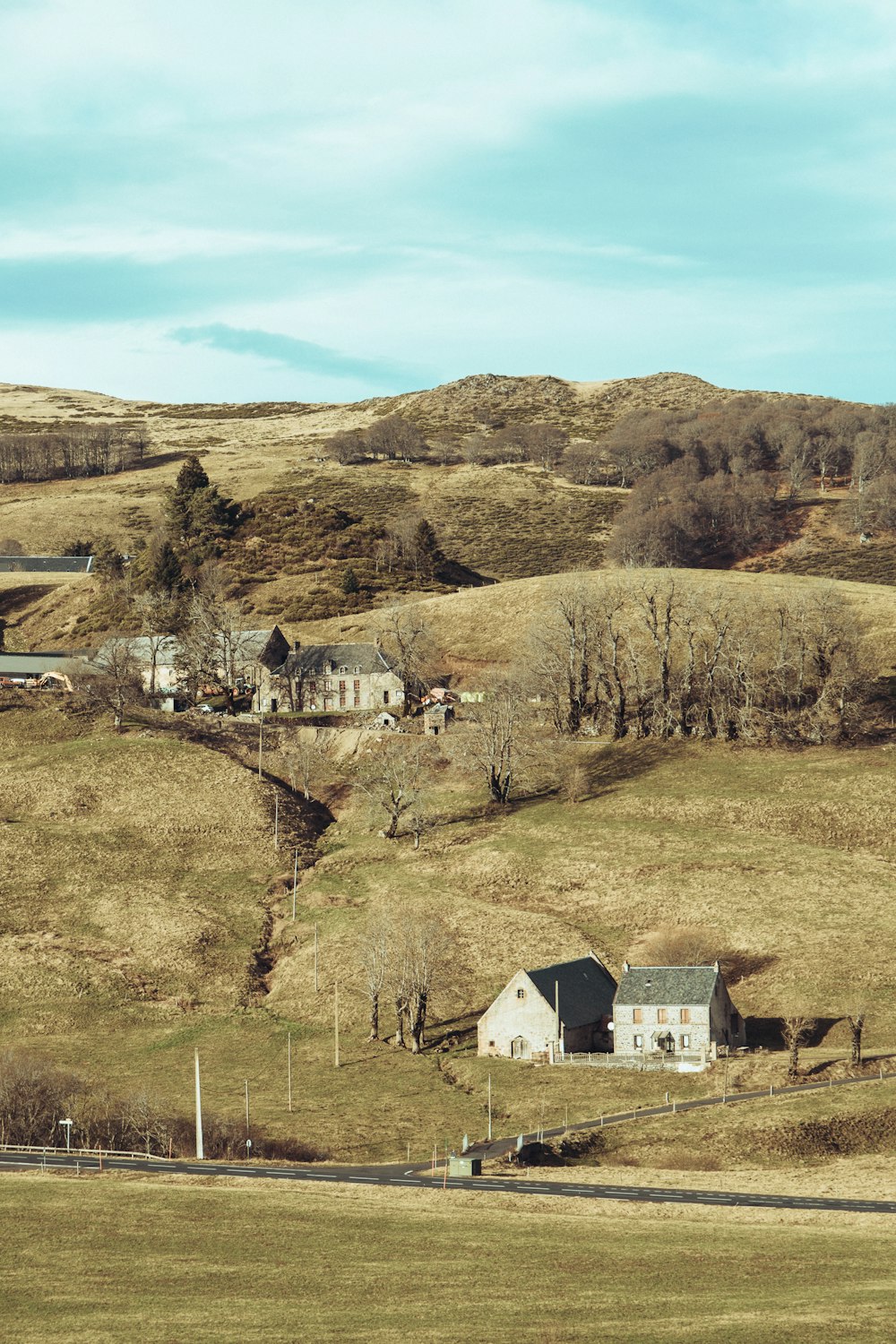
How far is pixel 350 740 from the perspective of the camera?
134375 mm

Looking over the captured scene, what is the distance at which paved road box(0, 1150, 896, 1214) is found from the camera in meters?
55.7

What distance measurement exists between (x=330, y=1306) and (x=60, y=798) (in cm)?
8661

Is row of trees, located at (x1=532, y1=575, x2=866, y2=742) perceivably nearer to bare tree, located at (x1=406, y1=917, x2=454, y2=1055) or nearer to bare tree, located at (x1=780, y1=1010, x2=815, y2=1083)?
bare tree, located at (x1=406, y1=917, x2=454, y2=1055)

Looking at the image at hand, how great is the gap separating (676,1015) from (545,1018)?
7.52 m

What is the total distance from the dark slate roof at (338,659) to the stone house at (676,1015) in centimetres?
6585

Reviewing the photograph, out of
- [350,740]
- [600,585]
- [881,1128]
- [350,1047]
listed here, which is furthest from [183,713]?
[881,1128]

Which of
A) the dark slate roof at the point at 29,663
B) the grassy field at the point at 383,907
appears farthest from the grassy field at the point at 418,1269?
the dark slate roof at the point at 29,663

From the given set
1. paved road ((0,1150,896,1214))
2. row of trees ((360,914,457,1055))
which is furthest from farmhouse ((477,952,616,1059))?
paved road ((0,1150,896,1214))

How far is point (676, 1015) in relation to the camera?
8400 centimetres

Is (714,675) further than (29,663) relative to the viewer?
No

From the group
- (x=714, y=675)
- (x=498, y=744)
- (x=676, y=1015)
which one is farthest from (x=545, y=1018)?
(x=714, y=675)

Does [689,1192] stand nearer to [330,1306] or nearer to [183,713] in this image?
[330,1306]

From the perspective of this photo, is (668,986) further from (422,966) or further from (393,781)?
(393,781)

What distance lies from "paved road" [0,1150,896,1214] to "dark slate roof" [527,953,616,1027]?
22.2 metres
